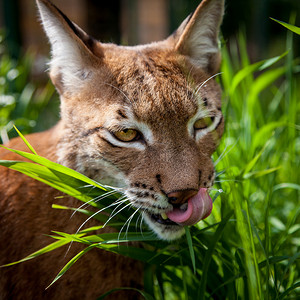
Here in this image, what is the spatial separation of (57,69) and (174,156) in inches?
37.0

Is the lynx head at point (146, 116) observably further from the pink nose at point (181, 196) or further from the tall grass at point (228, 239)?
the tall grass at point (228, 239)

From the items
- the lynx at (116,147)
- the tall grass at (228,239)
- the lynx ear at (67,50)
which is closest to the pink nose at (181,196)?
the lynx at (116,147)

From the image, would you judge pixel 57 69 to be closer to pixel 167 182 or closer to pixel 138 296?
pixel 167 182

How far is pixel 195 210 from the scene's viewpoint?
2100 mm

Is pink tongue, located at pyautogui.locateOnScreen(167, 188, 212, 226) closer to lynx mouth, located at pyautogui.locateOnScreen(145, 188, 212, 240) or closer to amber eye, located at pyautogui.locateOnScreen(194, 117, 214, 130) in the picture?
lynx mouth, located at pyautogui.locateOnScreen(145, 188, 212, 240)

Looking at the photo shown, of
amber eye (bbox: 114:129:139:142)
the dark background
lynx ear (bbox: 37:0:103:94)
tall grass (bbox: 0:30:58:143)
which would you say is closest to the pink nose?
amber eye (bbox: 114:129:139:142)

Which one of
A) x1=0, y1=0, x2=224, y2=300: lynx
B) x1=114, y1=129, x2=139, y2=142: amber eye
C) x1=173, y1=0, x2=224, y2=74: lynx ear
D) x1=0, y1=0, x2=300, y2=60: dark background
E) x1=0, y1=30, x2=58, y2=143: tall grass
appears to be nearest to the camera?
x1=0, y1=0, x2=224, y2=300: lynx

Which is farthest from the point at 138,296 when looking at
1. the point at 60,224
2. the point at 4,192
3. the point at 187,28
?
the point at 187,28

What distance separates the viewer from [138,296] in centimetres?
256

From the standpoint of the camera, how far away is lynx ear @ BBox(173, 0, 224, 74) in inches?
102

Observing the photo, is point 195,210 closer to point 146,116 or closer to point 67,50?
point 146,116

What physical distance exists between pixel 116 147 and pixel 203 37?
92 cm

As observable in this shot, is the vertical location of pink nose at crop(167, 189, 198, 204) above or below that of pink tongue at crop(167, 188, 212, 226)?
above

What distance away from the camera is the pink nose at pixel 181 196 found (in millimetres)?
2086
